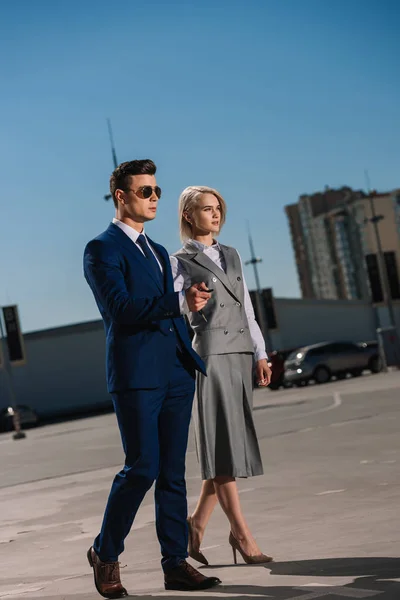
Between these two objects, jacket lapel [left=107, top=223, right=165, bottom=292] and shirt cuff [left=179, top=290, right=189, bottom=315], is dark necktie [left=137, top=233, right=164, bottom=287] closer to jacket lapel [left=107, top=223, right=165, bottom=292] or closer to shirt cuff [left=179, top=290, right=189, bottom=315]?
jacket lapel [left=107, top=223, right=165, bottom=292]

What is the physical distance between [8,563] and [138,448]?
2.58 metres

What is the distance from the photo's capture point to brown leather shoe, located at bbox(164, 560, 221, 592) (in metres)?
5.44

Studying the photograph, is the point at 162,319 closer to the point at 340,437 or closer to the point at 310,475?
the point at 310,475

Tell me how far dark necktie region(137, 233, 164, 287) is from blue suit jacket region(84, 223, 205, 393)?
0.04 metres

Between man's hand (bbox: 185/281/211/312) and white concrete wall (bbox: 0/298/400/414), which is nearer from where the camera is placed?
man's hand (bbox: 185/281/211/312)

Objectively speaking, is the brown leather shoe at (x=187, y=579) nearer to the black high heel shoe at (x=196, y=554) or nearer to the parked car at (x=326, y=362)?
the black high heel shoe at (x=196, y=554)

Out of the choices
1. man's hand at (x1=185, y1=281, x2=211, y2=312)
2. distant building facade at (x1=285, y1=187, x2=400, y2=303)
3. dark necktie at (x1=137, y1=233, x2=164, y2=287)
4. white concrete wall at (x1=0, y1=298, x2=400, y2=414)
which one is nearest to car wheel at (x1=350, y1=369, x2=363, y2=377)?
white concrete wall at (x1=0, y1=298, x2=400, y2=414)

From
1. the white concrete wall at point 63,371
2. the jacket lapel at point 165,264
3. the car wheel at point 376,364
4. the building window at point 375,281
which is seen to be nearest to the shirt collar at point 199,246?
the jacket lapel at point 165,264

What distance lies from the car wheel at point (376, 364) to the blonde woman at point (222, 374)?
131 feet

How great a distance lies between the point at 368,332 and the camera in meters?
79.4

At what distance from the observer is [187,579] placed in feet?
17.9

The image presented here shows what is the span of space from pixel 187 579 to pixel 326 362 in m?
39.2

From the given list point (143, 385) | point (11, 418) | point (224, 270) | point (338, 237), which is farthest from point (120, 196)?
point (338, 237)

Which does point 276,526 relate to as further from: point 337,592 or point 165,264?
point 337,592
